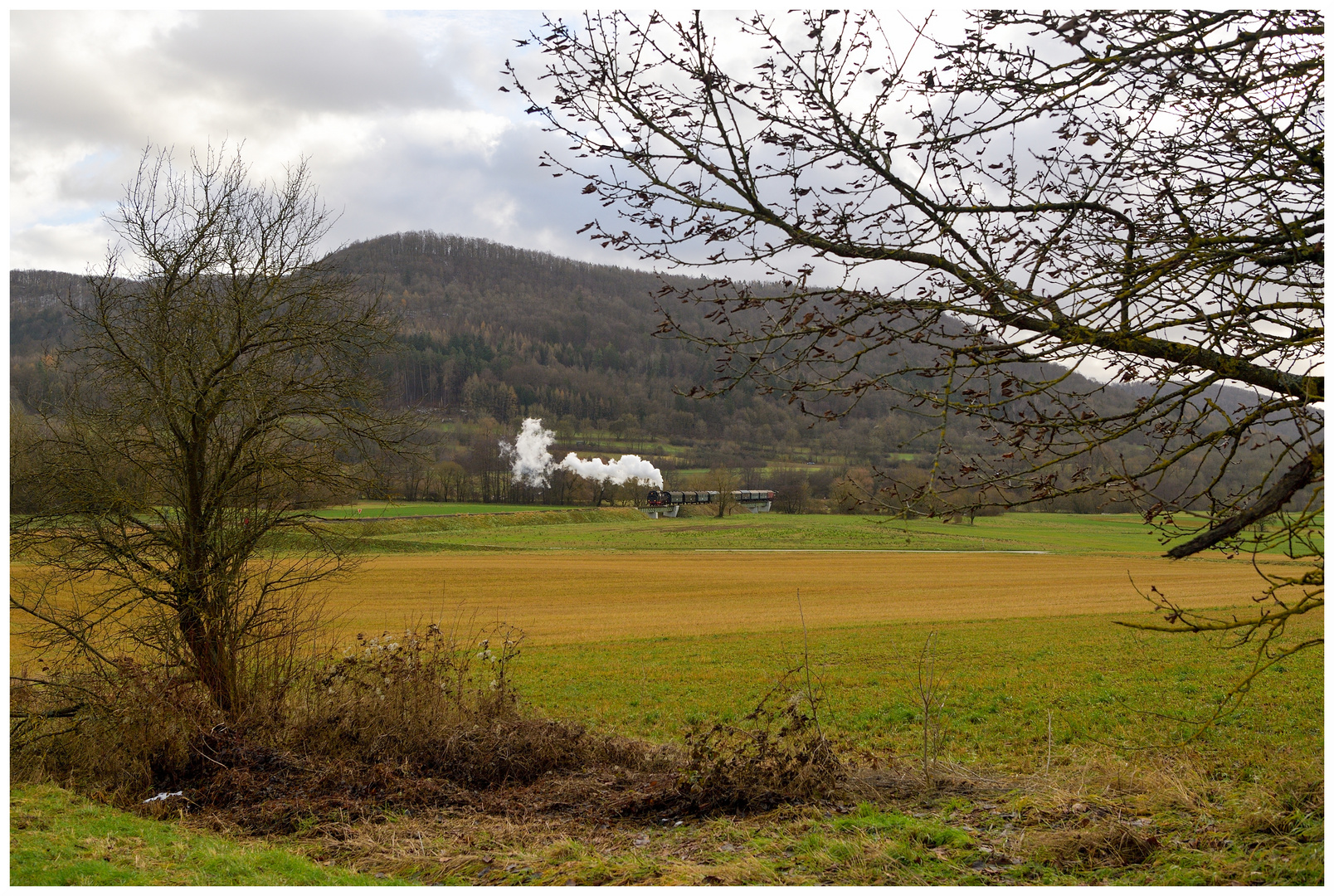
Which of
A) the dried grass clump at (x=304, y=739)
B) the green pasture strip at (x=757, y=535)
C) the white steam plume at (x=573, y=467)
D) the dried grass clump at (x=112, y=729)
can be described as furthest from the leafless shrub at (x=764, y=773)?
the white steam plume at (x=573, y=467)

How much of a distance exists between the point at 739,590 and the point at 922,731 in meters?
26.1

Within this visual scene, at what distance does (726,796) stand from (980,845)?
2.36m

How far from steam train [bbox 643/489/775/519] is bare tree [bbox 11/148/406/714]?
3472 inches

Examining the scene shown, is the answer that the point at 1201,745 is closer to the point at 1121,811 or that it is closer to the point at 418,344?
the point at 1121,811

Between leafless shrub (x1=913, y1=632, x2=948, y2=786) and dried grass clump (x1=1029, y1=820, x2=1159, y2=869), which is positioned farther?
leafless shrub (x1=913, y1=632, x2=948, y2=786)

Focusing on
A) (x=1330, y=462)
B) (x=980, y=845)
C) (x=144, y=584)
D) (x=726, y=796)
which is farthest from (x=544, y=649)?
(x=1330, y=462)

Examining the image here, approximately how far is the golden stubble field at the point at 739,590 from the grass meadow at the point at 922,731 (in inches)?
12.7

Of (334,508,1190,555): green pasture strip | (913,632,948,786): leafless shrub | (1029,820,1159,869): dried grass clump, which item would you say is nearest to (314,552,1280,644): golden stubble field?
(334,508,1190,555): green pasture strip

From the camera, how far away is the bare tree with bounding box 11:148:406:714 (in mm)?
9352

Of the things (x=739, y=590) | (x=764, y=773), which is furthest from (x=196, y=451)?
(x=739, y=590)

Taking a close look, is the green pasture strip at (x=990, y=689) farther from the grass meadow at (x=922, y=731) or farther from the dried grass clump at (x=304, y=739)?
the dried grass clump at (x=304, y=739)

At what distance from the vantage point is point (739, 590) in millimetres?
36938

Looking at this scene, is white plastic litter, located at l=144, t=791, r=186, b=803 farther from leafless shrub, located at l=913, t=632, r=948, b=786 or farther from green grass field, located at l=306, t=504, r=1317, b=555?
green grass field, located at l=306, t=504, r=1317, b=555

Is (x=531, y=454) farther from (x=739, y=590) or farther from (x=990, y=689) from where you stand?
(x=990, y=689)
